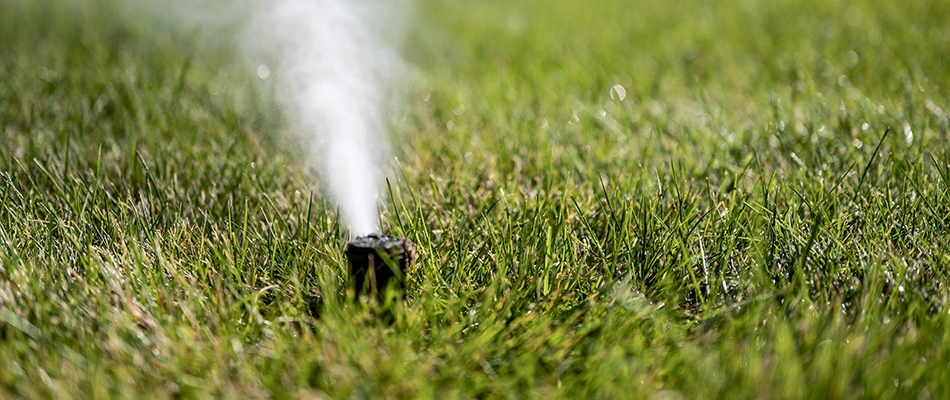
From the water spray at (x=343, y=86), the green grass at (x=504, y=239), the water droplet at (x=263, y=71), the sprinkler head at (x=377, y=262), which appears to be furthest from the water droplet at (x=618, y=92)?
the sprinkler head at (x=377, y=262)

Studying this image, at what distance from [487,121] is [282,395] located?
1556 mm

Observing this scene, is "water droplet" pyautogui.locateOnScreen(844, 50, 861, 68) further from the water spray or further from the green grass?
the water spray

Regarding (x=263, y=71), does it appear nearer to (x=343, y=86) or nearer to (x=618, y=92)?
(x=343, y=86)

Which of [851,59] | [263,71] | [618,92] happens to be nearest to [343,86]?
[263,71]

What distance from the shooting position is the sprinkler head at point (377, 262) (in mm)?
1427

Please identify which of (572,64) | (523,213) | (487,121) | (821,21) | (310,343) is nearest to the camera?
(310,343)

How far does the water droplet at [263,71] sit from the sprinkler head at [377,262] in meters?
1.79

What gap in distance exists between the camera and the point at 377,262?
4.78 feet

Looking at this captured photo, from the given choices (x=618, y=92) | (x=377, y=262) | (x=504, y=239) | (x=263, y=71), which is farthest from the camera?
(x=263, y=71)

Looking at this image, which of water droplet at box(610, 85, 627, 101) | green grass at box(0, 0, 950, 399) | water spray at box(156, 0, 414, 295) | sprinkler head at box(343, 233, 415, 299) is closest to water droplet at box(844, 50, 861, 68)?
green grass at box(0, 0, 950, 399)

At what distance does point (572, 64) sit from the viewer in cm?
334

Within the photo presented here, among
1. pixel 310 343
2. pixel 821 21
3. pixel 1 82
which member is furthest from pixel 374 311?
pixel 821 21

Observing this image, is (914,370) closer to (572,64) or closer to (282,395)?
(282,395)

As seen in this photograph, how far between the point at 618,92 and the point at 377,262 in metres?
1.73
